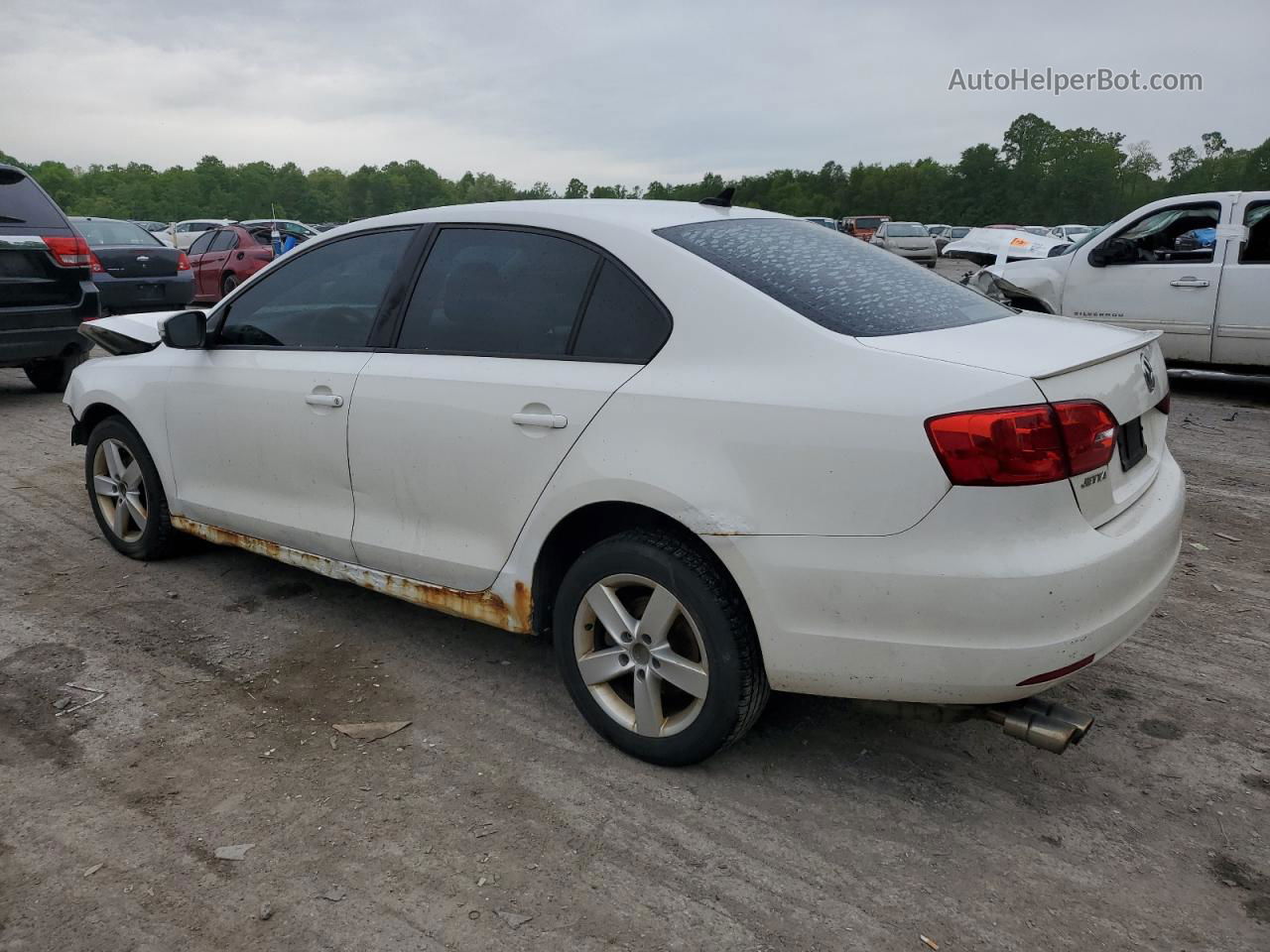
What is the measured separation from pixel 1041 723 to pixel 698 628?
93 centimetres

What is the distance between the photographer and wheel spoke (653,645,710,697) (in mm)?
2732

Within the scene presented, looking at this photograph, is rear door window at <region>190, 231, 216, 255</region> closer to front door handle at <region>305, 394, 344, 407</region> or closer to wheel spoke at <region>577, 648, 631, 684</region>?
front door handle at <region>305, 394, 344, 407</region>

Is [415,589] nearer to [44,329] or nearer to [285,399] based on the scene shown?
[285,399]

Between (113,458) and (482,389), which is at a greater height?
(482,389)

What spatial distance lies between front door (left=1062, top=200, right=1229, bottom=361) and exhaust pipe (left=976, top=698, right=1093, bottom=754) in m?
7.20

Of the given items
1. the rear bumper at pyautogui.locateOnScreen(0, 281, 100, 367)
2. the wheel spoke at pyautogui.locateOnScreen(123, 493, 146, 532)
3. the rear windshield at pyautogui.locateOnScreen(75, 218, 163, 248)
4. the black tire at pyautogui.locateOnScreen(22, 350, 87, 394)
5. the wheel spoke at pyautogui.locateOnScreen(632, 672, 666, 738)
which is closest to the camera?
the wheel spoke at pyautogui.locateOnScreen(632, 672, 666, 738)

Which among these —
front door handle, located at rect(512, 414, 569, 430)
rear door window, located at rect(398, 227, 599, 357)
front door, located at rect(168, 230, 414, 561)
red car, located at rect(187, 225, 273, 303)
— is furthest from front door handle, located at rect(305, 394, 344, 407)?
red car, located at rect(187, 225, 273, 303)

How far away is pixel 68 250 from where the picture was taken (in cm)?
848

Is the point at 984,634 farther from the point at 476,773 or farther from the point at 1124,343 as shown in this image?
the point at 476,773

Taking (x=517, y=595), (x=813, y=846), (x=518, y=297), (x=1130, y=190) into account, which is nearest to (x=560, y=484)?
(x=517, y=595)

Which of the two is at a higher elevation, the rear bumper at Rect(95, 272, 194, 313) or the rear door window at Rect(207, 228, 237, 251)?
the rear door window at Rect(207, 228, 237, 251)

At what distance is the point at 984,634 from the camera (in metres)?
2.34

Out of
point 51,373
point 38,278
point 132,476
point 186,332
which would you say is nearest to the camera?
point 186,332

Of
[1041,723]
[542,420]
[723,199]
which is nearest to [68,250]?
[723,199]
